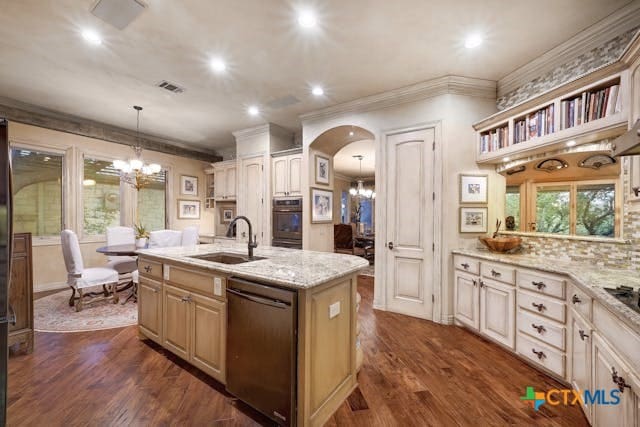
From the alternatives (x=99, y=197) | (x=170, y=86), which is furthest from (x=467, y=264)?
(x=99, y=197)

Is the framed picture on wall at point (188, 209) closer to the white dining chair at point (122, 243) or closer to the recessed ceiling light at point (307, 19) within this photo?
the white dining chair at point (122, 243)

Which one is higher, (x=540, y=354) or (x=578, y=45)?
(x=578, y=45)

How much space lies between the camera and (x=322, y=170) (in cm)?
455

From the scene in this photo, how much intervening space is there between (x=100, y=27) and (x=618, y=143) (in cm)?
376

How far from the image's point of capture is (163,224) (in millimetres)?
5957

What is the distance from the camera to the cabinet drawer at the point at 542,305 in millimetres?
1981

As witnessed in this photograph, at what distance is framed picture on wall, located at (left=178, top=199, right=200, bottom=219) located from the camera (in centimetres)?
618

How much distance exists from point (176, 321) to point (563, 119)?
12.1 feet

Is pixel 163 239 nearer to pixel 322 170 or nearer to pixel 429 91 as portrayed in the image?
pixel 322 170

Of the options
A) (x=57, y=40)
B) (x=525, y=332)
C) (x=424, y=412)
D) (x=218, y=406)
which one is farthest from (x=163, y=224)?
(x=525, y=332)

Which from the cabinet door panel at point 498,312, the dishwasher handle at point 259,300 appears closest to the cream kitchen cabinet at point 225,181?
the dishwasher handle at point 259,300

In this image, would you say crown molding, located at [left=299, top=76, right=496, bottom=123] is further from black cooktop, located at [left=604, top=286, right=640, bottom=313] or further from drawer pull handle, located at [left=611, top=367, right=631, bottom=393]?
drawer pull handle, located at [left=611, top=367, right=631, bottom=393]

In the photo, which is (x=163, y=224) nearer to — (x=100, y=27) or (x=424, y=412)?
(x=100, y=27)

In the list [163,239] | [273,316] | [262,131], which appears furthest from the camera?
[262,131]
